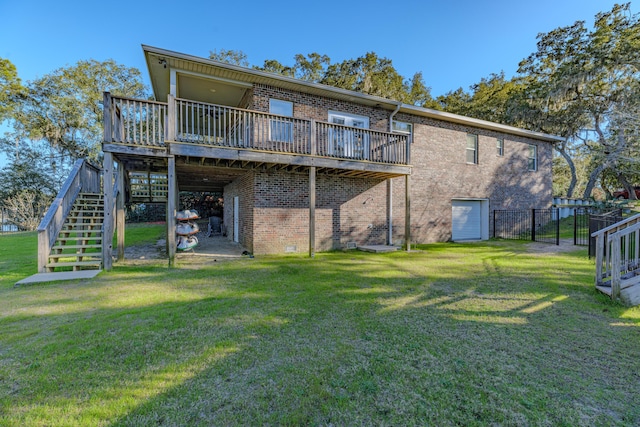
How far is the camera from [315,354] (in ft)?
9.98

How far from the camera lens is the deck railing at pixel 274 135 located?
23.6 ft

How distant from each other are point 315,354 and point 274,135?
731cm

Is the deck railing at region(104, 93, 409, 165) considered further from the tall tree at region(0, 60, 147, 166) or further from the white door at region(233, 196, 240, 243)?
the tall tree at region(0, 60, 147, 166)

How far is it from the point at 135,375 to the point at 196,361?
1.68ft

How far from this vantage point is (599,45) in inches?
677

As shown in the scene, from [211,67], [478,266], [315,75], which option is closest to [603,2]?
[315,75]

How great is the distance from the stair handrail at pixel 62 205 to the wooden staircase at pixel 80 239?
0.53 ft

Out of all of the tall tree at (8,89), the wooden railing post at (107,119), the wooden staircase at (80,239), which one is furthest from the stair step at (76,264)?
the tall tree at (8,89)

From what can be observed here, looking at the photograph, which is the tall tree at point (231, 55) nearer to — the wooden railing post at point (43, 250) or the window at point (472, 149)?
the window at point (472, 149)

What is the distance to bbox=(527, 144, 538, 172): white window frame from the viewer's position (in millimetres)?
15617

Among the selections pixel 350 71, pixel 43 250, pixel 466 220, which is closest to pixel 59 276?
pixel 43 250

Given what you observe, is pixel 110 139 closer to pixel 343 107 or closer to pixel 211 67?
pixel 211 67

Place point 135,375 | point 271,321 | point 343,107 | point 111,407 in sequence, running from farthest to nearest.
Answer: point 343,107 < point 271,321 < point 135,375 < point 111,407

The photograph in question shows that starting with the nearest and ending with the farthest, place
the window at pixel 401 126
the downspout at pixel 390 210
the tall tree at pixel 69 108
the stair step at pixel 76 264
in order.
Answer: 1. the stair step at pixel 76 264
2. the downspout at pixel 390 210
3. the window at pixel 401 126
4. the tall tree at pixel 69 108
